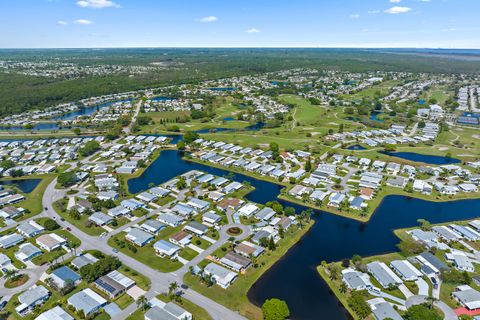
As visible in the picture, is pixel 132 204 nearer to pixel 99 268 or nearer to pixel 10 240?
pixel 99 268

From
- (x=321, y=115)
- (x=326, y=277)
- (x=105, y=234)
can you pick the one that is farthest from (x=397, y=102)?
(x=105, y=234)

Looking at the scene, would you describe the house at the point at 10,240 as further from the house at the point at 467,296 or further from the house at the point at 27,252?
the house at the point at 467,296

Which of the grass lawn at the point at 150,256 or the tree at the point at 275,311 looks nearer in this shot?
the tree at the point at 275,311

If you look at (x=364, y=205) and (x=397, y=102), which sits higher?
(x=397, y=102)

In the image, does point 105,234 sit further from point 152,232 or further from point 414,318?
point 414,318

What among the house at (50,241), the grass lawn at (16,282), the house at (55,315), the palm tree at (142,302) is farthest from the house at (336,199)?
the grass lawn at (16,282)

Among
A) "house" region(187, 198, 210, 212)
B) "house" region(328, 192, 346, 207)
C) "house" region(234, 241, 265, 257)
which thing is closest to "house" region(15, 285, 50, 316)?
"house" region(234, 241, 265, 257)

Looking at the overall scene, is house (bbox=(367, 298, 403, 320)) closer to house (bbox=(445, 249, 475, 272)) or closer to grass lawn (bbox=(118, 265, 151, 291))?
house (bbox=(445, 249, 475, 272))
